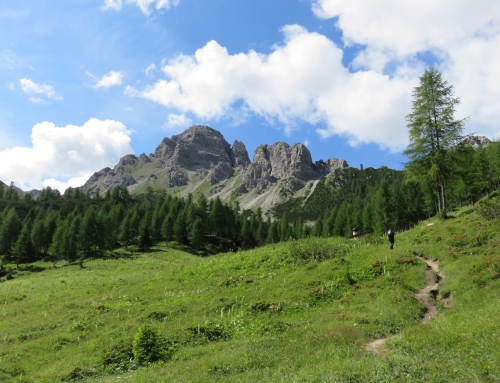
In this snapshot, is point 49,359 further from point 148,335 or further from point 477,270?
point 477,270

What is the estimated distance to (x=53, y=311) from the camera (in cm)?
2327

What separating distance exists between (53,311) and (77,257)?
6343cm

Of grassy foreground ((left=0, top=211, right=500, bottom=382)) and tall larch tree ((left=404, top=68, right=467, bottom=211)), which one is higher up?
tall larch tree ((left=404, top=68, right=467, bottom=211))

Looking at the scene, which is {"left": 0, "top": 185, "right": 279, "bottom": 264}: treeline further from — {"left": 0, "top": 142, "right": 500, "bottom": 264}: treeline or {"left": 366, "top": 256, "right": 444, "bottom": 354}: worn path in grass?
{"left": 366, "top": 256, "right": 444, "bottom": 354}: worn path in grass

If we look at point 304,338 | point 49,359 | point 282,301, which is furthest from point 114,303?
point 304,338

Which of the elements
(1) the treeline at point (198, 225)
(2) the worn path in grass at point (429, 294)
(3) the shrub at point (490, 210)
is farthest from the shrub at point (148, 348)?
(1) the treeline at point (198, 225)

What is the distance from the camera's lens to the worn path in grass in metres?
11.4

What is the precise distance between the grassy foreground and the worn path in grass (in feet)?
1.39

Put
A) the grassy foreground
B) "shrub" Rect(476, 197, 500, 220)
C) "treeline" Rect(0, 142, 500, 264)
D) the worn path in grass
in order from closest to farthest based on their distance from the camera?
1. the grassy foreground
2. the worn path in grass
3. "shrub" Rect(476, 197, 500, 220)
4. "treeline" Rect(0, 142, 500, 264)

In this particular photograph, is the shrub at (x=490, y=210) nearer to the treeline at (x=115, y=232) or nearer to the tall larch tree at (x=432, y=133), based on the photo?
the tall larch tree at (x=432, y=133)

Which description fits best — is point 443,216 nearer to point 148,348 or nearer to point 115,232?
point 148,348

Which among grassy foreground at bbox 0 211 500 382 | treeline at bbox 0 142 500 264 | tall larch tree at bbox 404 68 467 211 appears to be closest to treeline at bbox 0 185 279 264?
treeline at bbox 0 142 500 264

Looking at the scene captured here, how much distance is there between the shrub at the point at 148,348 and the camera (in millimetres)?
12823

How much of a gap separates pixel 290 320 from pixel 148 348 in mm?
7454
